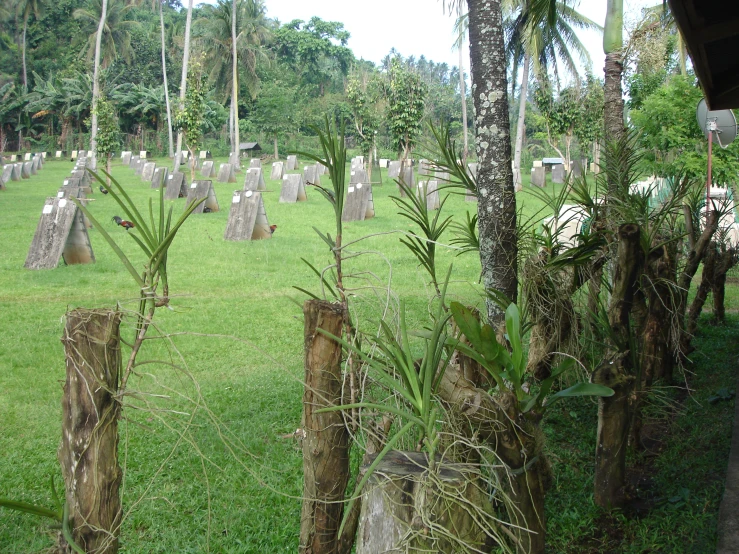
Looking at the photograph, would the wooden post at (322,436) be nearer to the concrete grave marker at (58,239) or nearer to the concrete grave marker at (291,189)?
the concrete grave marker at (58,239)

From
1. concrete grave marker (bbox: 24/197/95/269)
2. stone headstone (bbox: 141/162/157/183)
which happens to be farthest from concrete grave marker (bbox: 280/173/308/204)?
stone headstone (bbox: 141/162/157/183)

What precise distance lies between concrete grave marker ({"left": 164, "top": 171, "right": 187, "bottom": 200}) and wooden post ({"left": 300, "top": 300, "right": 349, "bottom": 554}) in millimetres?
17411

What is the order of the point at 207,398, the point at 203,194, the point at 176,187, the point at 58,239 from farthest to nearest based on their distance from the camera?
1. the point at 176,187
2. the point at 203,194
3. the point at 58,239
4. the point at 207,398

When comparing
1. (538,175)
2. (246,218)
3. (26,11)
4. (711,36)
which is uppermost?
(26,11)

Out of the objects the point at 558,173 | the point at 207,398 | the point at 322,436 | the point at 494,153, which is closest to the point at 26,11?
the point at 558,173

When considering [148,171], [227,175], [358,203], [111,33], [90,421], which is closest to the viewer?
[90,421]

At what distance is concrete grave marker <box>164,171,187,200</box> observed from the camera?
19188 millimetres

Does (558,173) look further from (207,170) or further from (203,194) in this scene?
(203,194)

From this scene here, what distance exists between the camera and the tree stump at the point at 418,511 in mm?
1968

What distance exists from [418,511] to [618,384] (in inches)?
62.0

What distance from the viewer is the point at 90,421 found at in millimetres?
2346

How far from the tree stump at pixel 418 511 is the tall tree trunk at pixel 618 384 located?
131 centimetres

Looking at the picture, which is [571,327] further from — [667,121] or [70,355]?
[667,121]

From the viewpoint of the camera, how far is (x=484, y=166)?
4.48m
